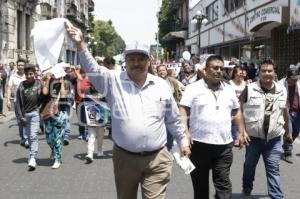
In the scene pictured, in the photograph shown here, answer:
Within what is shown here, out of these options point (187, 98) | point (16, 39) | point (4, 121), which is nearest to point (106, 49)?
point (16, 39)

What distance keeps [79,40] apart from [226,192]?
7.29ft

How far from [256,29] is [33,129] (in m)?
17.6

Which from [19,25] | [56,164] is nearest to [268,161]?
[56,164]

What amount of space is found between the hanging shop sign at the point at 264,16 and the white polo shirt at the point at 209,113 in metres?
16.1

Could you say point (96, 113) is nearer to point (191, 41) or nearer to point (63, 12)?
point (191, 41)

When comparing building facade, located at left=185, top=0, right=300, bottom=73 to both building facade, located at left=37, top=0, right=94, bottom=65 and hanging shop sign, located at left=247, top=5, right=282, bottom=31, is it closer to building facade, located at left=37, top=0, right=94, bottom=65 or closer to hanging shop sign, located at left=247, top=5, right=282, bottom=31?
hanging shop sign, located at left=247, top=5, right=282, bottom=31

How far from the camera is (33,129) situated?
8.94 m

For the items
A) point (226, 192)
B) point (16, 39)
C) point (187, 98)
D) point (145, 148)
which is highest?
point (16, 39)

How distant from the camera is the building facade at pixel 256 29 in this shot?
69.6 feet

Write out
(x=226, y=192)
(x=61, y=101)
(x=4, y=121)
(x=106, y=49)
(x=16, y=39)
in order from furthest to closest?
1. (x=106, y=49)
2. (x=16, y=39)
3. (x=4, y=121)
4. (x=61, y=101)
5. (x=226, y=192)

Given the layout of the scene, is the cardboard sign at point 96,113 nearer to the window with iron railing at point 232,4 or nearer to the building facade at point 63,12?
the window with iron railing at point 232,4

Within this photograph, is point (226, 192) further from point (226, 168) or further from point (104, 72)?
point (104, 72)

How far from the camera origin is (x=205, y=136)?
18.4 feet

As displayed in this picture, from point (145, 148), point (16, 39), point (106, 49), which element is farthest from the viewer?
point (106, 49)
